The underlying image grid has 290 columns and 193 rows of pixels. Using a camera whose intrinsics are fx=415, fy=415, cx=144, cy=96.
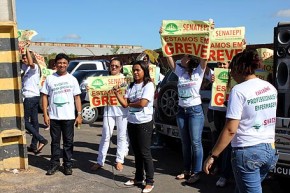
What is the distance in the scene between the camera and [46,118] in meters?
6.84

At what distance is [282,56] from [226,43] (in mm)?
985

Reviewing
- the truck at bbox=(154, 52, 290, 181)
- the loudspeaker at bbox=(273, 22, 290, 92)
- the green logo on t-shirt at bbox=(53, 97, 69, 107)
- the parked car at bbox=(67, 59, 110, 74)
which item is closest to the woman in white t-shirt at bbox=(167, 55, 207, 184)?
the truck at bbox=(154, 52, 290, 181)

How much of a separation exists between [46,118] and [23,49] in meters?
1.41

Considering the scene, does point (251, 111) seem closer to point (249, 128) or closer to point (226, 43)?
point (249, 128)

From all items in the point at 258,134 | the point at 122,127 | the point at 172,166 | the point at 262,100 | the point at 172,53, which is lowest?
the point at 172,166

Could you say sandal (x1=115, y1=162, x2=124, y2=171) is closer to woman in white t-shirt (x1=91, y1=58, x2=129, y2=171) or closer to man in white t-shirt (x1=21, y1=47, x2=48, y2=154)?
woman in white t-shirt (x1=91, y1=58, x2=129, y2=171)

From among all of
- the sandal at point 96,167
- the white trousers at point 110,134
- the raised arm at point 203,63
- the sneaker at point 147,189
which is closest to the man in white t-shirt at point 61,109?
the sandal at point 96,167

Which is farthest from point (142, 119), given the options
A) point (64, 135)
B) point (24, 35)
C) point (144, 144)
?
point (24, 35)

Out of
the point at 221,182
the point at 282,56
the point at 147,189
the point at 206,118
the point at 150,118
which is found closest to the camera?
the point at 282,56

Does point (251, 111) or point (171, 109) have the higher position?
point (251, 111)

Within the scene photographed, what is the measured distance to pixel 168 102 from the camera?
7176 mm

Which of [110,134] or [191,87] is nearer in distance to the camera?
[191,87]

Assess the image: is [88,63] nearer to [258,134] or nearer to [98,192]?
[98,192]

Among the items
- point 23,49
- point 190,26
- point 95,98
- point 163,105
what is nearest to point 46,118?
point 95,98
